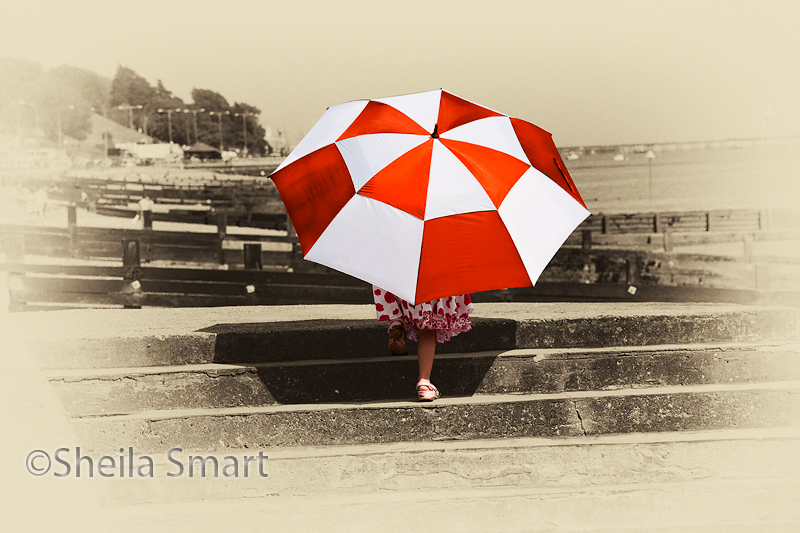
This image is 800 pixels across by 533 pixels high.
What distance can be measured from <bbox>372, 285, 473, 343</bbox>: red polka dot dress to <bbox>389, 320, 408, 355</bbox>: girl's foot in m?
0.04

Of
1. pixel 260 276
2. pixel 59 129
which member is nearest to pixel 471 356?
pixel 260 276

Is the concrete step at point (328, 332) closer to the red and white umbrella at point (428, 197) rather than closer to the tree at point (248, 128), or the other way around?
the red and white umbrella at point (428, 197)

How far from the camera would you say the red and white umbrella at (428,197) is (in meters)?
2.70

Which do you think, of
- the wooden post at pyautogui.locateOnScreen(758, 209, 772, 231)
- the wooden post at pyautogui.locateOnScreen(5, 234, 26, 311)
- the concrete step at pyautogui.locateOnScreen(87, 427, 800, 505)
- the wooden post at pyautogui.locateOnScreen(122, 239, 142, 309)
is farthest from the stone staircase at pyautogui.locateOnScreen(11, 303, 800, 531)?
the wooden post at pyautogui.locateOnScreen(758, 209, 772, 231)

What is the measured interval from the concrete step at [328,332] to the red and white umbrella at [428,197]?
958 millimetres

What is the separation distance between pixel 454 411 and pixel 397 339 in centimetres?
48

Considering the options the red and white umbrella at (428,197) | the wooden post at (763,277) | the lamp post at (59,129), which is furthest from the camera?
the lamp post at (59,129)

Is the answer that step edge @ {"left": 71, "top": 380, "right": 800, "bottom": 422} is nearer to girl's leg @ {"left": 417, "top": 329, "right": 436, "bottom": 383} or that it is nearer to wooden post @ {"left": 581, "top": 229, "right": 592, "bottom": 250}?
girl's leg @ {"left": 417, "top": 329, "right": 436, "bottom": 383}

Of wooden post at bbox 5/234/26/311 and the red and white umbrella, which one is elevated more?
the red and white umbrella

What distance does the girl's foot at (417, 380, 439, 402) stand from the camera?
3332 mm

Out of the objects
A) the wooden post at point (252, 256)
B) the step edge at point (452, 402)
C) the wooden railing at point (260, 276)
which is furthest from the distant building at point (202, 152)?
the step edge at point (452, 402)

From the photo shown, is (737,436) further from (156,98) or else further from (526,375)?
(156,98)

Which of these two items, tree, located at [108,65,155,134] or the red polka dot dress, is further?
tree, located at [108,65,155,134]

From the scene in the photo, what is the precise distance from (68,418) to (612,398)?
9.26 ft
